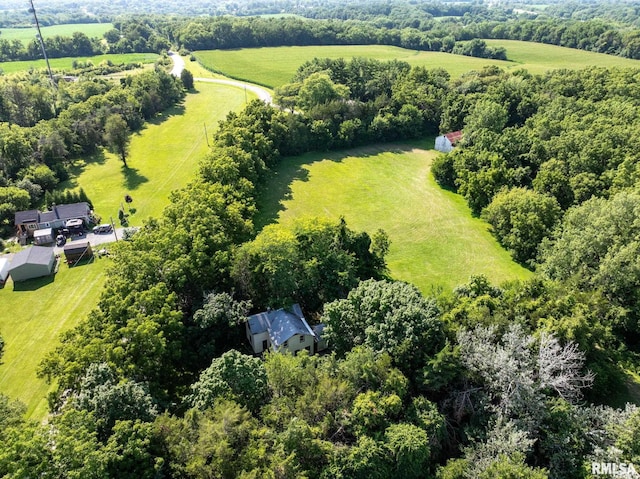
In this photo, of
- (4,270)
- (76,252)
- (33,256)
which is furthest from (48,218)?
(4,270)

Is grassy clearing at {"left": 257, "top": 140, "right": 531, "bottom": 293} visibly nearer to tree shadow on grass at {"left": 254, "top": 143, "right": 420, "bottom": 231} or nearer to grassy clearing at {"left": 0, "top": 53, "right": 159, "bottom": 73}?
tree shadow on grass at {"left": 254, "top": 143, "right": 420, "bottom": 231}

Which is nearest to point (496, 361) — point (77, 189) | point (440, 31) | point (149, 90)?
point (77, 189)

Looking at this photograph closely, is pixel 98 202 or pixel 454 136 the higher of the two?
pixel 454 136

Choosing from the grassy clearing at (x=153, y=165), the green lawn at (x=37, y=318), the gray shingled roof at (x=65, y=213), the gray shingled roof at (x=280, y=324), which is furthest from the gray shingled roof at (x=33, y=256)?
Result: the gray shingled roof at (x=280, y=324)

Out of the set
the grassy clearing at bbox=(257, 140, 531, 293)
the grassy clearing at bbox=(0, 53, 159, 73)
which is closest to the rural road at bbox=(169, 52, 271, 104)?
the grassy clearing at bbox=(0, 53, 159, 73)

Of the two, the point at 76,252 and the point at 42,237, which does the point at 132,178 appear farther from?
the point at 76,252

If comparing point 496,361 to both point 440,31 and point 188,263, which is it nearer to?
point 188,263
